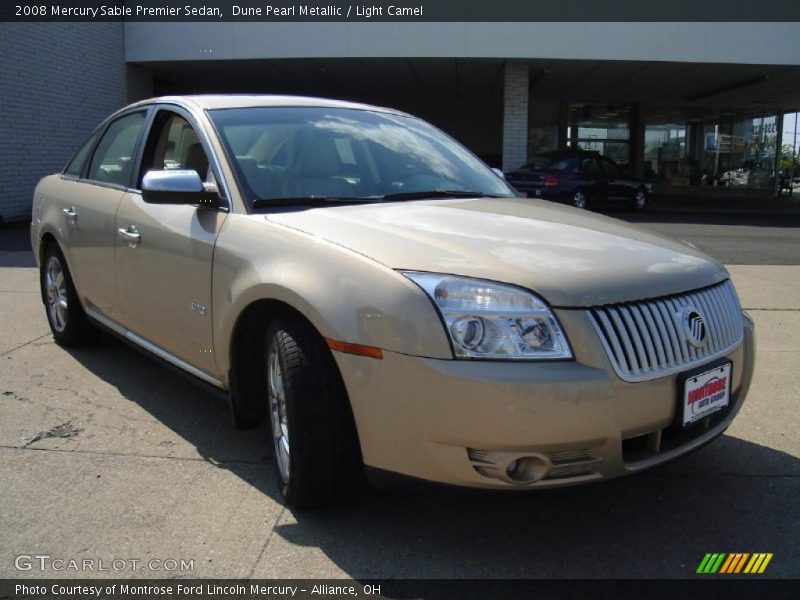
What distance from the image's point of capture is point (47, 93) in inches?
573

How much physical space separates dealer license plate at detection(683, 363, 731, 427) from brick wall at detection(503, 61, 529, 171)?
1599cm

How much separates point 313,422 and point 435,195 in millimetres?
1429

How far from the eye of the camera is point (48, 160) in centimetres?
1490

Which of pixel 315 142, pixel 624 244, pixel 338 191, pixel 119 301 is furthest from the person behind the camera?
pixel 119 301

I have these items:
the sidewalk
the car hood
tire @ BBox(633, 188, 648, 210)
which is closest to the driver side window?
the car hood

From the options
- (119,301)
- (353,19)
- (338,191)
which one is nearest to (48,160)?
(353,19)

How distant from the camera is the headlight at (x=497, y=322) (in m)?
2.31

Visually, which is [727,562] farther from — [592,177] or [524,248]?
[592,177]

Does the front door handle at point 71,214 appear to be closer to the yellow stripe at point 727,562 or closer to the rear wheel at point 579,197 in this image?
the yellow stripe at point 727,562

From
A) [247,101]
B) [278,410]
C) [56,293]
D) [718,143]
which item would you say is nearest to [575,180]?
[718,143]

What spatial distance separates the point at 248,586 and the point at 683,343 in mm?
1742

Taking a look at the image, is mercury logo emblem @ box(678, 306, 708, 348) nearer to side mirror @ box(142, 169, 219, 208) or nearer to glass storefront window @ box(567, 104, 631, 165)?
side mirror @ box(142, 169, 219, 208)

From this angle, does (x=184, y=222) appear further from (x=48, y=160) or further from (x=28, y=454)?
(x=48, y=160)

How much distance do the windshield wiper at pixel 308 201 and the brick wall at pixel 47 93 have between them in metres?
12.3
